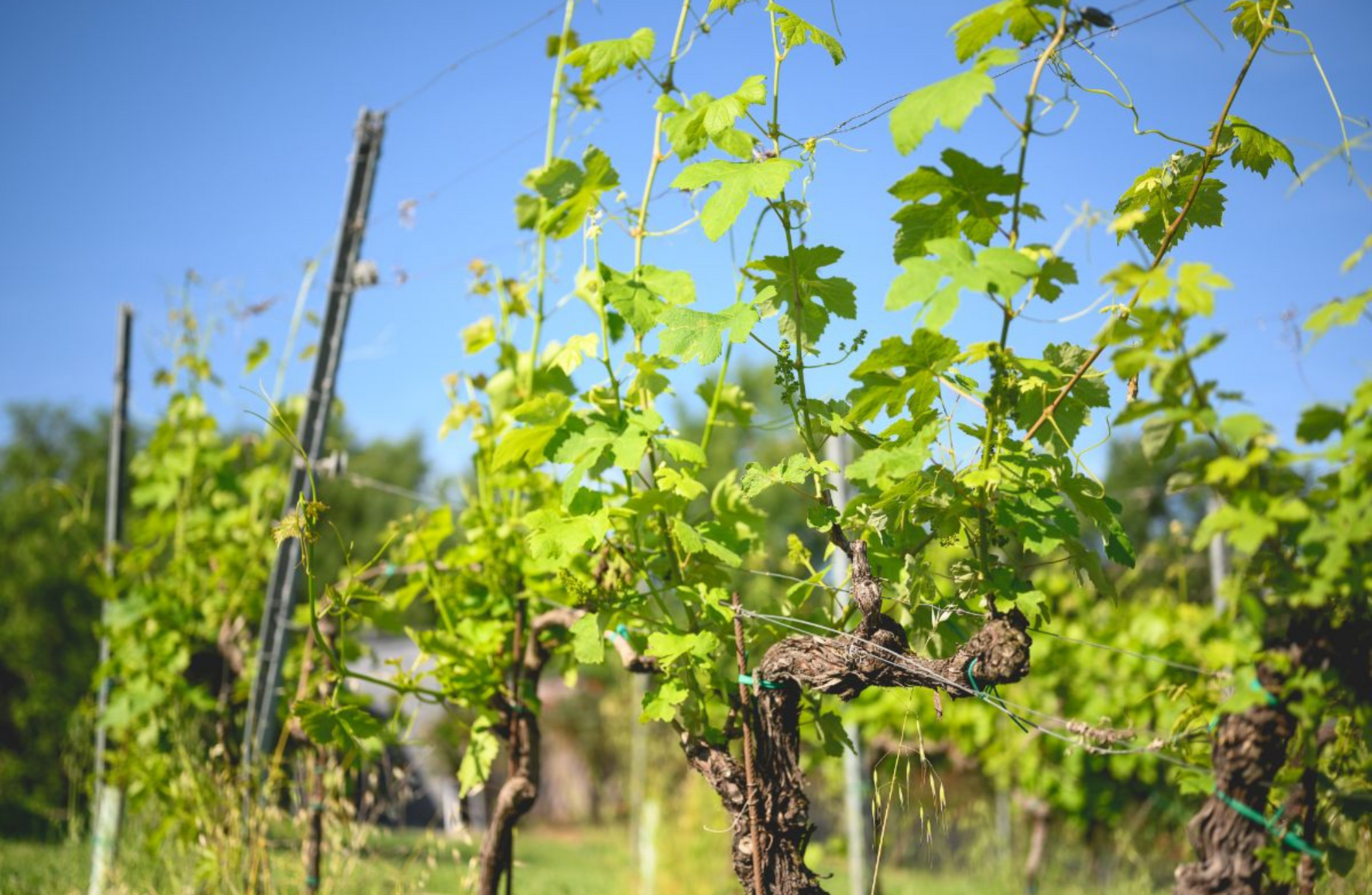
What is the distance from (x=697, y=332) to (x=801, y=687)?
0.76m

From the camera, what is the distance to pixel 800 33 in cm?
205

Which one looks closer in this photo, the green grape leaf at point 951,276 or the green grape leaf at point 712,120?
the green grape leaf at point 951,276

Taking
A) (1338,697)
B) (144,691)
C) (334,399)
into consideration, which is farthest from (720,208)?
(144,691)

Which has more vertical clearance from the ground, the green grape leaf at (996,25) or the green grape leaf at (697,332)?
the green grape leaf at (996,25)

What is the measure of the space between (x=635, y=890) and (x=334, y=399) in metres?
3.36

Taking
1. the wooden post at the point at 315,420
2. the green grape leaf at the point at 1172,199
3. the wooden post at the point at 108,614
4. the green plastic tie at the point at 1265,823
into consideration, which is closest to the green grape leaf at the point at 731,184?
the green grape leaf at the point at 1172,199

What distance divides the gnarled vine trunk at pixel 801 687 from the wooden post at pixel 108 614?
130 inches

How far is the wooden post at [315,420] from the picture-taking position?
4113 mm

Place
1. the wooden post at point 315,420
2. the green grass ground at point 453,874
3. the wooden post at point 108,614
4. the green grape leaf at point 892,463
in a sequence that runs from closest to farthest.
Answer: the green grape leaf at point 892,463, the green grass ground at point 453,874, the wooden post at point 315,420, the wooden post at point 108,614

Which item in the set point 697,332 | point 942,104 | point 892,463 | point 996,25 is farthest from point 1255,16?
point 697,332

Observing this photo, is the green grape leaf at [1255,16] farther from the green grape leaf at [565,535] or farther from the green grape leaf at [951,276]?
the green grape leaf at [565,535]

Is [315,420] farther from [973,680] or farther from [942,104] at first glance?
[942,104]

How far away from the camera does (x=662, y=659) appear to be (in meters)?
2.24

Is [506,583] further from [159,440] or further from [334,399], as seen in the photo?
[159,440]
